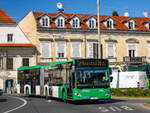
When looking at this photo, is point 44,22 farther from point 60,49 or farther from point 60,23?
point 60,49

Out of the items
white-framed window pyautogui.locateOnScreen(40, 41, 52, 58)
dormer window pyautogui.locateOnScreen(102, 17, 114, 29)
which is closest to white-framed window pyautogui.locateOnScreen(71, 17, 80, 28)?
dormer window pyautogui.locateOnScreen(102, 17, 114, 29)

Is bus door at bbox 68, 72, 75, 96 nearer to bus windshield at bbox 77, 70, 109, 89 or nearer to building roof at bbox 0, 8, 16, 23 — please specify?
bus windshield at bbox 77, 70, 109, 89

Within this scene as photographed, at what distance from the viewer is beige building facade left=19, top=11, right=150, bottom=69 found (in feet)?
163

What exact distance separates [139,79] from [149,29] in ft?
71.5

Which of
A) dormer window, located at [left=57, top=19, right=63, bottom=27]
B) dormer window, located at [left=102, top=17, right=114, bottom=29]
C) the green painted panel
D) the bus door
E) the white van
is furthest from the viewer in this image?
dormer window, located at [left=102, top=17, right=114, bottom=29]

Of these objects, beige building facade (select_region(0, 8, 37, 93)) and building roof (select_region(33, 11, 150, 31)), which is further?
building roof (select_region(33, 11, 150, 31))

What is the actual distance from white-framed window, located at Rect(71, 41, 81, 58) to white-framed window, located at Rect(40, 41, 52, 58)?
3.51 m

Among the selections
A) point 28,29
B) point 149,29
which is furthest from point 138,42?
point 28,29

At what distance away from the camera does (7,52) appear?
1916 inches

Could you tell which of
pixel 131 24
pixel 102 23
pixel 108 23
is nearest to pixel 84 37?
pixel 102 23

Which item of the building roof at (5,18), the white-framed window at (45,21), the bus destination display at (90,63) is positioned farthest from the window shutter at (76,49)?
the bus destination display at (90,63)

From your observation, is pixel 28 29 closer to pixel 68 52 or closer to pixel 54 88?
pixel 68 52

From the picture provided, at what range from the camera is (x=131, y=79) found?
37.2m

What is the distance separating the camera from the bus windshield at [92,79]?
21031mm
